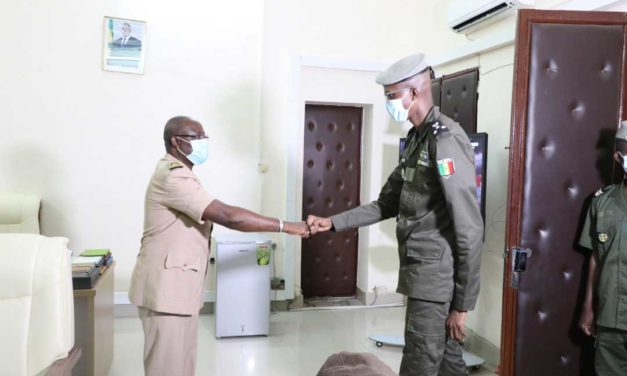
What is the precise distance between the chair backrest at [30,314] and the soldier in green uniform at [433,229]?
4.15 ft

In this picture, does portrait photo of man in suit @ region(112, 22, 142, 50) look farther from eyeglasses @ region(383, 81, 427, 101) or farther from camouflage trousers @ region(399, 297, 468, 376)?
camouflage trousers @ region(399, 297, 468, 376)

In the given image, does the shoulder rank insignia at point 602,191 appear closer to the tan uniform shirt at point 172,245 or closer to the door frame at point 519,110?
the door frame at point 519,110

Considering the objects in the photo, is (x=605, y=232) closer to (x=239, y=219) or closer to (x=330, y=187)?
(x=239, y=219)

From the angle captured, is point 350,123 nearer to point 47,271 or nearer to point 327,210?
point 327,210

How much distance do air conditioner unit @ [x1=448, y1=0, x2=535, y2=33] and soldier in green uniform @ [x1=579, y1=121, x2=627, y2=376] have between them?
1.36 metres

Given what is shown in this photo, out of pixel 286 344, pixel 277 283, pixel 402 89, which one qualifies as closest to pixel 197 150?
pixel 402 89

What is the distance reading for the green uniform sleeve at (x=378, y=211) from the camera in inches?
94.3

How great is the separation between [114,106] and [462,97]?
8.95ft

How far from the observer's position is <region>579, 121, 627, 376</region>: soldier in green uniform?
7.13 feet

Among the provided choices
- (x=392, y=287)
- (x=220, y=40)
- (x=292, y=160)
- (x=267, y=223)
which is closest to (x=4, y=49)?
(x=220, y=40)

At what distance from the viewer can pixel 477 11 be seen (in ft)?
11.2

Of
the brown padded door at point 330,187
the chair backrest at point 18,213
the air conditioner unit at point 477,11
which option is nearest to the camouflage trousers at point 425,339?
the air conditioner unit at point 477,11

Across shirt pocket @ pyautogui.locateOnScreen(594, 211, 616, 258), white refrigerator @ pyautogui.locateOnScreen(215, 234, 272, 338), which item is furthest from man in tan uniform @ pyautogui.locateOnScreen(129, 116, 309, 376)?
shirt pocket @ pyautogui.locateOnScreen(594, 211, 616, 258)

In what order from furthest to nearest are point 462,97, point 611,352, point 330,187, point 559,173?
point 330,187, point 462,97, point 559,173, point 611,352
